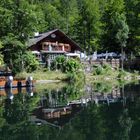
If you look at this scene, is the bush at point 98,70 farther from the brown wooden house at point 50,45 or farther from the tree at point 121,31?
the brown wooden house at point 50,45

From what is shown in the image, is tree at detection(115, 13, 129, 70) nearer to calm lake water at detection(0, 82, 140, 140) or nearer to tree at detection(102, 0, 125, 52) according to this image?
tree at detection(102, 0, 125, 52)

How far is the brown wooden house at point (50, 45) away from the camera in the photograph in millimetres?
66688

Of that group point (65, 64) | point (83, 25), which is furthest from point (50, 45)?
point (83, 25)

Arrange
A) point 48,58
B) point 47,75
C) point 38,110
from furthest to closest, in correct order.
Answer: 1. point 48,58
2. point 47,75
3. point 38,110

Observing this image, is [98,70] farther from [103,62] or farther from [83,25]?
[83,25]

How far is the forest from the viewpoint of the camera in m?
57.0

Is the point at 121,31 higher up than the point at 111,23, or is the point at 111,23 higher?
the point at 111,23

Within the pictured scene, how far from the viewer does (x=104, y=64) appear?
6712 centimetres

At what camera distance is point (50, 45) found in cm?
6769

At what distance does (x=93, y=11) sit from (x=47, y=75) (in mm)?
25114

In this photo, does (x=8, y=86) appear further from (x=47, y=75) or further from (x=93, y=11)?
(x=93, y=11)

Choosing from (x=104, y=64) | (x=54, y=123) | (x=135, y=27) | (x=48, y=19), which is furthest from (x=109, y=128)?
(x=48, y=19)

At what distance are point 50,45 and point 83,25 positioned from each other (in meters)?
12.7

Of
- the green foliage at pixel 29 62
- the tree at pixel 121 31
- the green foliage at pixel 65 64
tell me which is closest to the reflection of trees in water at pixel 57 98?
the green foliage at pixel 29 62
